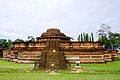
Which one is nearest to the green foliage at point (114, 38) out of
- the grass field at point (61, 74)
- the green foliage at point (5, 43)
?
the green foliage at point (5, 43)

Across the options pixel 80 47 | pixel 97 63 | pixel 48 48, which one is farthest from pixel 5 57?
pixel 97 63

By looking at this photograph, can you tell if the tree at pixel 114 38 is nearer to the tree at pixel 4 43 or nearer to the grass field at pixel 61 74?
the tree at pixel 4 43

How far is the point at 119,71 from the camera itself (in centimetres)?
2222

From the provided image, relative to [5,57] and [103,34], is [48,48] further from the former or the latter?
[103,34]

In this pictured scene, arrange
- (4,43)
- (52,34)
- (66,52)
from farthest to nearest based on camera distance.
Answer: (4,43)
(52,34)
(66,52)

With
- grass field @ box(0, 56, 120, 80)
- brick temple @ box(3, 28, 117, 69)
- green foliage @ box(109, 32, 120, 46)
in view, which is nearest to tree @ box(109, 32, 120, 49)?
green foliage @ box(109, 32, 120, 46)

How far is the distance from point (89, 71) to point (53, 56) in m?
6.71

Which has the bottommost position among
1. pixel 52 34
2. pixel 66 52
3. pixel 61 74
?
pixel 61 74

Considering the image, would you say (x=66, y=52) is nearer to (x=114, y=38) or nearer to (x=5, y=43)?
(x=114, y=38)

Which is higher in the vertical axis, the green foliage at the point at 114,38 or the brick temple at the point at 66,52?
the green foliage at the point at 114,38

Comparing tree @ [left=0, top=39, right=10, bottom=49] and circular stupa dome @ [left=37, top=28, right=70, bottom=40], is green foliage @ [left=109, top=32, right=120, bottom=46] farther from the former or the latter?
tree @ [left=0, top=39, right=10, bottom=49]

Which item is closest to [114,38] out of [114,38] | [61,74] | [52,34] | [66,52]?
[114,38]

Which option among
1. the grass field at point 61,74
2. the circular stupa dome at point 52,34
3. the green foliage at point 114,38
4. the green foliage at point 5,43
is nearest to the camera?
the grass field at point 61,74

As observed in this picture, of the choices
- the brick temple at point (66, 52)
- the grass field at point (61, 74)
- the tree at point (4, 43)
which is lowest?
the grass field at point (61, 74)
